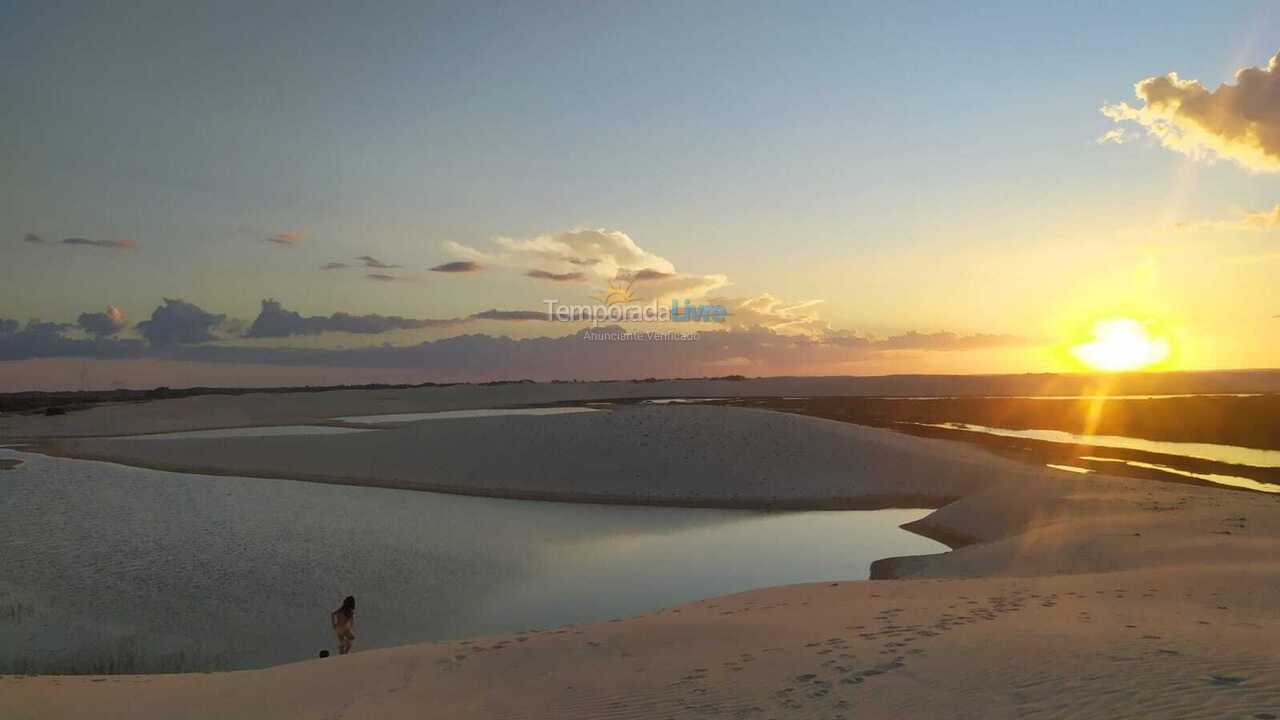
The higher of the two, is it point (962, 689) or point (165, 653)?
point (962, 689)

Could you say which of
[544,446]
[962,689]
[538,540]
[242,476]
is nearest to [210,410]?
[242,476]

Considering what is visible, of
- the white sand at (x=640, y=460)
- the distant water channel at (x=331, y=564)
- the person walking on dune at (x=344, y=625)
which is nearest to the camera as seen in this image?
the person walking on dune at (x=344, y=625)

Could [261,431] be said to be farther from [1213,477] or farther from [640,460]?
[1213,477]

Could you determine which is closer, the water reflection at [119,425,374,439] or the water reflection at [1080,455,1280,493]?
the water reflection at [1080,455,1280,493]

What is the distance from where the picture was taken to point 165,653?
13.4 meters

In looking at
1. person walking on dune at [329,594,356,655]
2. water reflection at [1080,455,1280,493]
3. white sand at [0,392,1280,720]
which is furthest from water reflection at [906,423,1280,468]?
person walking on dune at [329,594,356,655]

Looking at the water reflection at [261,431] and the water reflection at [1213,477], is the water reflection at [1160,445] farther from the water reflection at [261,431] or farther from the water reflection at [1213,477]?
the water reflection at [261,431]

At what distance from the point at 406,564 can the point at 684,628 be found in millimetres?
10059

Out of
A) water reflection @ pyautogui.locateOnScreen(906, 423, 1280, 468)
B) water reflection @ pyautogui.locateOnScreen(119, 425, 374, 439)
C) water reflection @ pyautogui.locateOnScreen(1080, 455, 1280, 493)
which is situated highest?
water reflection @ pyautogui.locateOnScreen(906, 423, 1280, 468)

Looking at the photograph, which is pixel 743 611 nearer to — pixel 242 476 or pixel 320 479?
pixel 320 479

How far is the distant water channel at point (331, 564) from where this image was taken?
14.3 m

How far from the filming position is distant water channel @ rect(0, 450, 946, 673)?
1431 centimetres

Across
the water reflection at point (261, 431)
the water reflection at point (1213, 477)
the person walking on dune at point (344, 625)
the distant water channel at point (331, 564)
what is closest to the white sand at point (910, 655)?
the person walking on dune at point (344, 625)

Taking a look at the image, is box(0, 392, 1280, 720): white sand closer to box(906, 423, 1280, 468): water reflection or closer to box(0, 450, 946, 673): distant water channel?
box(0, 450, 946, 673): distant water channel
